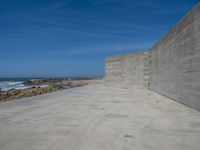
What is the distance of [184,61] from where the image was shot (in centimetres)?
579

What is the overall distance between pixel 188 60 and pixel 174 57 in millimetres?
1482

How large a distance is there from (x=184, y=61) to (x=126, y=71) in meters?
7.96

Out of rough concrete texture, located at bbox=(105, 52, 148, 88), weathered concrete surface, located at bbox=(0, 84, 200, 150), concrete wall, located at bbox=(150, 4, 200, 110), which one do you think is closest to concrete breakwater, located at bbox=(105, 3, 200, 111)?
concrete wall, located at bbox=(150, 4, 200, 110)

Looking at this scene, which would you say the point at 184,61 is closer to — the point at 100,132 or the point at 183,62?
the point at 183,62

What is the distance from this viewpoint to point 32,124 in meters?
3.67

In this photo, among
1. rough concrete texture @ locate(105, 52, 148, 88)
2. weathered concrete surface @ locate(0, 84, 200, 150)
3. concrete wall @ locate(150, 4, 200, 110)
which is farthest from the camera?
rough concrete texture @ locate(105, 52, 148, 88)

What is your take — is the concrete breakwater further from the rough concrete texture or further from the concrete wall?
the rough concrete texture

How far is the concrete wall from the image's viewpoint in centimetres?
488

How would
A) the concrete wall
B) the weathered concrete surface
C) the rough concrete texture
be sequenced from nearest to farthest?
the weathered concrete surface → the concrete wall → the rough concrete texture

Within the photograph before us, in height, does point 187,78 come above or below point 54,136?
above

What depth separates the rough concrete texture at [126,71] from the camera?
42.1ft

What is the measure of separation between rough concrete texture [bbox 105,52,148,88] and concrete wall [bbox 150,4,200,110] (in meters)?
4.60

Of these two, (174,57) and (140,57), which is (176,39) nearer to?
(174,57)

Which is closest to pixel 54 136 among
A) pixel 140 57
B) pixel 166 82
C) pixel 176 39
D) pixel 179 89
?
pixel 179 89
